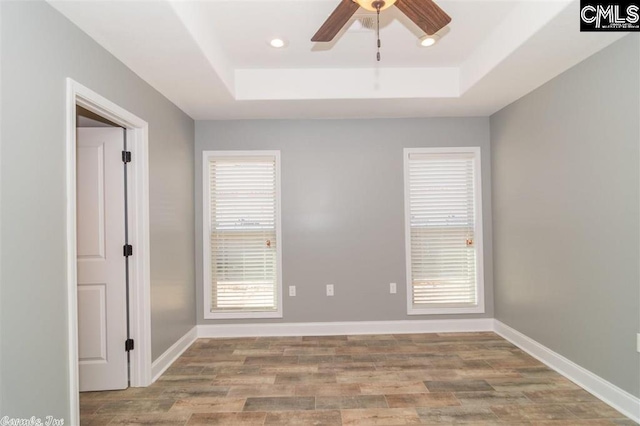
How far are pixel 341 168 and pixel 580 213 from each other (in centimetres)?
230

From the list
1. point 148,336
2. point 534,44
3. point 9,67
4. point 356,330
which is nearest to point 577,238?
point 534,44

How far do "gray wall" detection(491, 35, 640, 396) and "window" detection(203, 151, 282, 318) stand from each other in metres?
2.58

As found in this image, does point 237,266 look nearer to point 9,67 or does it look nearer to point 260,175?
point 260,175

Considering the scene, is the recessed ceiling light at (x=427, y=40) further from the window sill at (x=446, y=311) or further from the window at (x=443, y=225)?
the window sill at (x=446, y=311)

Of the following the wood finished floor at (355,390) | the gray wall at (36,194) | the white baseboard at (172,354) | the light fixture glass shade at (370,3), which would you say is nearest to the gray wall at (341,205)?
the white baseboard at (172,354)

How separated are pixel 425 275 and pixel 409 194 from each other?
97cm

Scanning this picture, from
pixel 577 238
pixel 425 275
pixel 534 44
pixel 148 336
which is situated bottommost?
pixel 148 336

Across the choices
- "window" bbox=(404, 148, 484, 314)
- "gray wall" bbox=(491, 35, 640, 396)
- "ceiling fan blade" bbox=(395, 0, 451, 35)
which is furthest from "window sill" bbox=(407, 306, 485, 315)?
"ceiling fan blade" bbox=(395, 0, 451, 35)

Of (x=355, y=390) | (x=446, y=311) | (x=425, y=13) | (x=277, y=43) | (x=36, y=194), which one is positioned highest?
(x=277, y=43)

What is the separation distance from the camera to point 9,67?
160 cm

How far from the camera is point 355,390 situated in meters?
2.72

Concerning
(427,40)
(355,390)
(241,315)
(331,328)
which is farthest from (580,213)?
(241,315)

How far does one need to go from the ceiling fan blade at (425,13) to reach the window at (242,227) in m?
2.41

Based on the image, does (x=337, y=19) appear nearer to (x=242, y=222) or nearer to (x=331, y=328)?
(x=242, y=222)
